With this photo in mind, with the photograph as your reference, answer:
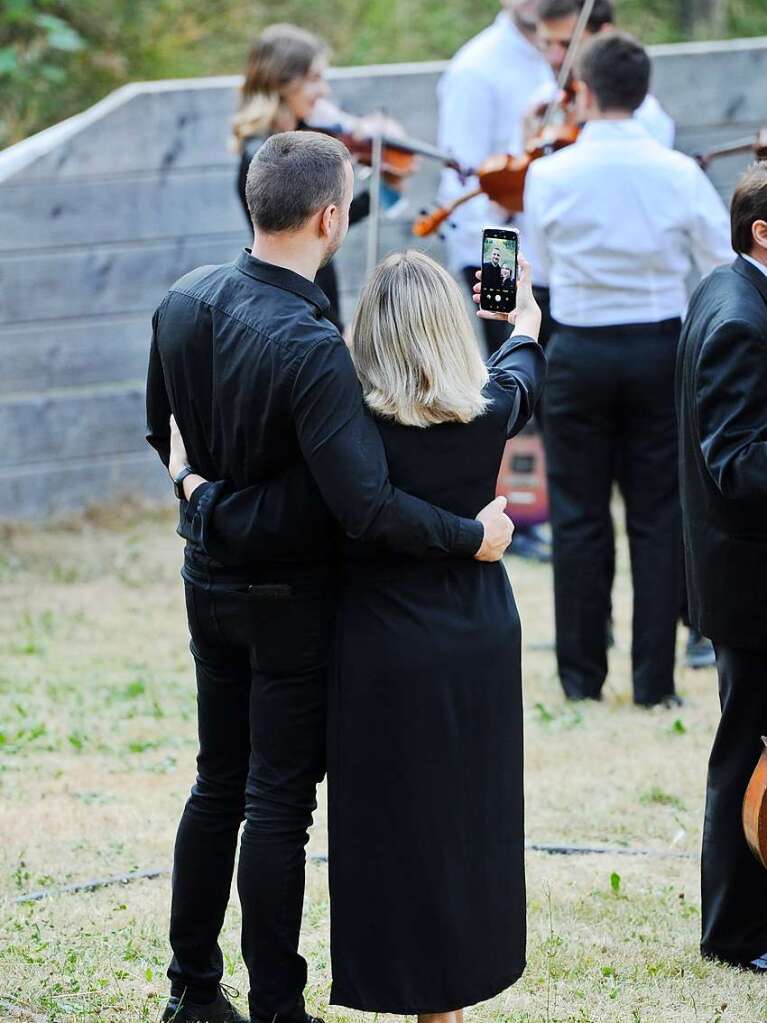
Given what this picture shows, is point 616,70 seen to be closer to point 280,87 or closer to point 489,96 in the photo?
point 280,87

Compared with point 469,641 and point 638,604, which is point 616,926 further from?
point 638,604

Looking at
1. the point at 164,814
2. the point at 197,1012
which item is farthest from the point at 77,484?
the point at 197,1012

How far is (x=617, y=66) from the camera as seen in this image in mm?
5340

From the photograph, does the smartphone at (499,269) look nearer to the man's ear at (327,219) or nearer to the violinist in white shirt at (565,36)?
the man's ear at (327,219)

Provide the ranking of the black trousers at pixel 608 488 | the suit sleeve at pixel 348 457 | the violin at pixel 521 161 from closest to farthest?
the suit sleeve at pixel 348 457 → the black trousers at pixel 608 488 → the violin at pixel 521 161

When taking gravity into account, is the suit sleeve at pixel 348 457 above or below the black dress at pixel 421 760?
above

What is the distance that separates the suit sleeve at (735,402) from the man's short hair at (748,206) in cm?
24

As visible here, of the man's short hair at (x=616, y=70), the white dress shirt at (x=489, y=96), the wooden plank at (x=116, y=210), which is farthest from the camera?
the wooden plank at (x=116, y=210)

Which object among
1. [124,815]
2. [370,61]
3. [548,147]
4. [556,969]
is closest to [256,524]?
[556,969]

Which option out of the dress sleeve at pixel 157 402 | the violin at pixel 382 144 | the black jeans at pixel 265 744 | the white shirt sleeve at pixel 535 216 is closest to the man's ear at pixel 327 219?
the dress sleeve at pixel 157 402

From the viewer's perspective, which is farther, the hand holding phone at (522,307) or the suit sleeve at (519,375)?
the hand holding phone at (522,307)

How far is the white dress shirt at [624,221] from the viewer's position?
5.40 meters

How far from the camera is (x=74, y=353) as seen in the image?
7.70 metres

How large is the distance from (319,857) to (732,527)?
1552 mm
